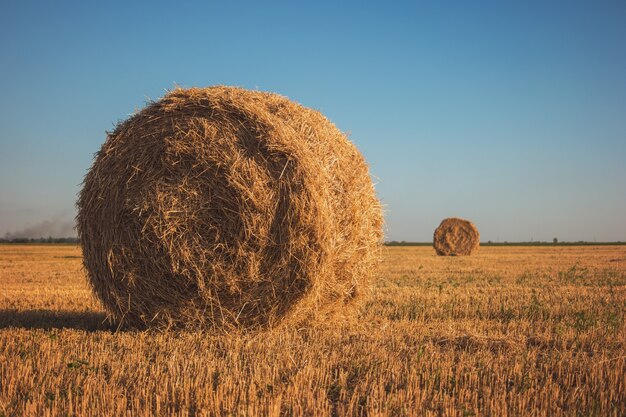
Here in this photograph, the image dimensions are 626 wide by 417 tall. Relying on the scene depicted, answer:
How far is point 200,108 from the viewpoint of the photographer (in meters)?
7.01

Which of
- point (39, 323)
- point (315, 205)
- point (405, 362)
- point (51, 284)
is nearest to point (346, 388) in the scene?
point (405, 362)

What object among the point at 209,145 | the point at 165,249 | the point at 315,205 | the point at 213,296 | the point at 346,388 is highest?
the point at 209,145

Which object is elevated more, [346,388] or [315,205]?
[315,205]

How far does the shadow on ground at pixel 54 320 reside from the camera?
24.0 feet

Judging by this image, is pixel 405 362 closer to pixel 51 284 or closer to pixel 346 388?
pixel 346 388

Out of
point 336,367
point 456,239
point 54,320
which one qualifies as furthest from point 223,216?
point 456,239

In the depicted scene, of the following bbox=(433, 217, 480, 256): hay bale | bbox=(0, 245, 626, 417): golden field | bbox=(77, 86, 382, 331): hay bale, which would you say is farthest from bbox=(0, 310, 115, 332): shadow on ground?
bbox=(433, 217, 480, 256): hay bale

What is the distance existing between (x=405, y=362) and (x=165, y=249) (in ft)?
10.1

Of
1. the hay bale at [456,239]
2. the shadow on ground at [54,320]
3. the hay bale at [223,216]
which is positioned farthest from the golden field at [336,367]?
the hay bale at [456,239]

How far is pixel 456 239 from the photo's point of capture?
28.2 meters

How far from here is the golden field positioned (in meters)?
4.08

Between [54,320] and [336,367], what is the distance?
4.59 metres

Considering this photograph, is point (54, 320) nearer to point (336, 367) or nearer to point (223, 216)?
point (223, 216)

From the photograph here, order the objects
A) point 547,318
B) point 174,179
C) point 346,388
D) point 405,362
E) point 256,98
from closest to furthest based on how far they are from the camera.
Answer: point 346,388 < point 405,362 < point 174,179 < point 256,98 < point 547,318
